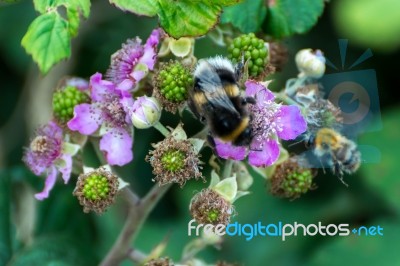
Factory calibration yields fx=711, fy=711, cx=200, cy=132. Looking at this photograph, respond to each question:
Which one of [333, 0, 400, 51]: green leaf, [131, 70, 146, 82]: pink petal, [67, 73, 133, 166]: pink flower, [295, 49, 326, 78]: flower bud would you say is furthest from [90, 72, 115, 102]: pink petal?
[333, 0, 400, 51]: green leaf

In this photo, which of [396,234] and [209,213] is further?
[396,234]

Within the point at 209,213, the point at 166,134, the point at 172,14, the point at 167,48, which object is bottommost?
the point at 209,213

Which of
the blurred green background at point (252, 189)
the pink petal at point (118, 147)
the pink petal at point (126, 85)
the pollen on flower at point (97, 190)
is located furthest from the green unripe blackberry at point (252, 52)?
the blurred green background at point (252, 189)

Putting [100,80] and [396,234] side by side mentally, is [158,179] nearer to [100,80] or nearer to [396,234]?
[100,80]

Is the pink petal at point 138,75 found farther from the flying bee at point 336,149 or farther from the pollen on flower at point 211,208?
the flying bee at point 336,149

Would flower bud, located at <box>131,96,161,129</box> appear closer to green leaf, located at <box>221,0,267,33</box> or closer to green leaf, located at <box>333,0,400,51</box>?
green leaf, located at <box>221,0,267,33</box>

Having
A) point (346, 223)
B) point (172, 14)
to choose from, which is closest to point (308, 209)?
point (346, 223)
